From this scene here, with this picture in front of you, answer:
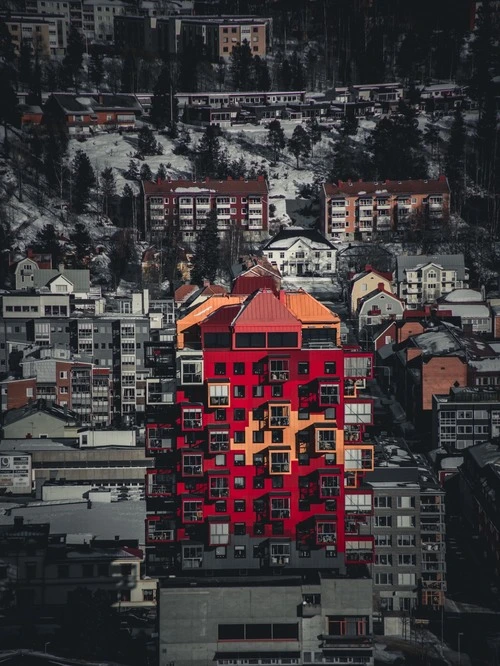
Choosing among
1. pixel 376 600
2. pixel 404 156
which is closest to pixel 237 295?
pixel 376 600

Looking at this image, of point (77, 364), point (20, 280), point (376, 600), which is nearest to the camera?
point (376, 600)

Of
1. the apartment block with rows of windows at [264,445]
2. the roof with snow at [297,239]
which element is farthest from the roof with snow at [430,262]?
the apartment block with rows of windows at [264,445]

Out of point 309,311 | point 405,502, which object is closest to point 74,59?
point 405,502

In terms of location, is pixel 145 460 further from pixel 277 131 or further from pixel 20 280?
pixel 277 131

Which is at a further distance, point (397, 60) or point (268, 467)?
point (397, 60)

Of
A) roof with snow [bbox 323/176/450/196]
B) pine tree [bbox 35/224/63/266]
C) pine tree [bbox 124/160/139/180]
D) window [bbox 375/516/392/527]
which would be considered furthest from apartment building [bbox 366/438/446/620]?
pine tree [bbox 124/160/139/180]

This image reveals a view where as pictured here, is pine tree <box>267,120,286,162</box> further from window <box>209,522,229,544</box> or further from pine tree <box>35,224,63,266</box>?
window <box>209,522,229,544</box>
